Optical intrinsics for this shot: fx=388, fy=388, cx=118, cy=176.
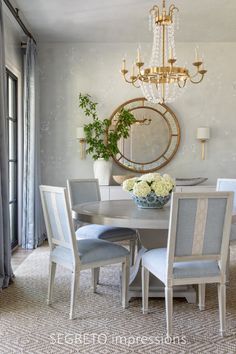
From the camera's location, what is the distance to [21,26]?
4.40 m

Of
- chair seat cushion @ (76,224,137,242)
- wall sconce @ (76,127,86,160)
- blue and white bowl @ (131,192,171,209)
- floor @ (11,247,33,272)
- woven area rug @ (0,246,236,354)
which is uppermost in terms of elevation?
wall sconce @ (76,127,86,160)

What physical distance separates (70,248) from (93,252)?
0.17 metres

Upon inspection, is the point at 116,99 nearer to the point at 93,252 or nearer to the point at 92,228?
the point at 92,228

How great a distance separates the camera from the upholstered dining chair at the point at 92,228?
11.2ft

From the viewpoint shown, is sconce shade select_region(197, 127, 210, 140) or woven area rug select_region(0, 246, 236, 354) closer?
woven area rug select_region(0, 246, 236, 354)

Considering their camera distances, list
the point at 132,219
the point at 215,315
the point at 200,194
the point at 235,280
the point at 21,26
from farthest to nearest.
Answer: the point at 21,26 < the point at 235,280 < the point at 215,315 < the point at 132,219 < the point at 200,194

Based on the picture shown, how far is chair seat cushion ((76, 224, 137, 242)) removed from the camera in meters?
3.39

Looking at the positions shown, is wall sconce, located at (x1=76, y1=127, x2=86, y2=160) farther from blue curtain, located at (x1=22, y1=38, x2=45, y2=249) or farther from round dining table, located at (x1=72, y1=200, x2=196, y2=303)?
round dining table, located at (x1=72, y1=200, x2=196, y2=303)

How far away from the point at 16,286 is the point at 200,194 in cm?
190

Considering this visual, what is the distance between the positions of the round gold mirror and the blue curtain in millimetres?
1137

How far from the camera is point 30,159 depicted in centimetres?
476

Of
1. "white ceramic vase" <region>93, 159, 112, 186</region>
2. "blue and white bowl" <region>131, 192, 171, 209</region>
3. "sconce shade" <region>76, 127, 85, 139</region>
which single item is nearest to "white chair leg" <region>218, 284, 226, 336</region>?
"blue and white bowl" <region>131, 192, 171, 209</region>

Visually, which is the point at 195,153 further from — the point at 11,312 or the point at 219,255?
the point at 11,312

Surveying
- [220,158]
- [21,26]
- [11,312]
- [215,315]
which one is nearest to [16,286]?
[11,312]
